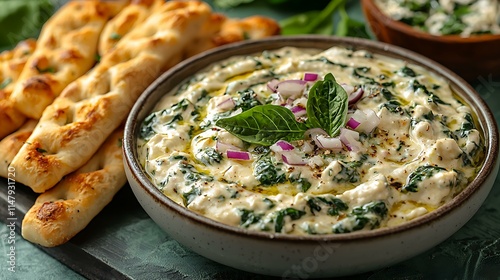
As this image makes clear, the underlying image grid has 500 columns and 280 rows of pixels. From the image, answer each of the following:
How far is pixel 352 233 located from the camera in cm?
326

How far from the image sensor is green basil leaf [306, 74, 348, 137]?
12.7ft

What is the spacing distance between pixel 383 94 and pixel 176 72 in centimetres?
149

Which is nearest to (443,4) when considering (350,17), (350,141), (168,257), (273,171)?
(350,17)

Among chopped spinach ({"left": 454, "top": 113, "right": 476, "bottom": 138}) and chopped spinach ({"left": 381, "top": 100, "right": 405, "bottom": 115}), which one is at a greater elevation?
chopped spinach ({"left": 381, "top": 100, "right": 405, "bottom": 115})

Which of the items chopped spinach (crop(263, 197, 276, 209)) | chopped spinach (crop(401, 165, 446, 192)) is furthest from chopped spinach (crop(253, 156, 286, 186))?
chopped spinach (crop(401, 165, 446, 192))

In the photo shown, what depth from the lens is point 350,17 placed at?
6555mm

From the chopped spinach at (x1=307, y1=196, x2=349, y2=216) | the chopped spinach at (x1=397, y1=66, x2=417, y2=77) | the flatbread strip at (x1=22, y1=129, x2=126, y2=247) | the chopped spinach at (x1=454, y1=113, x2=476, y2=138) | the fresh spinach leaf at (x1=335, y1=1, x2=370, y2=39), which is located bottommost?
the fresh spinach leaf at (x1=335, y1=1, x2=370, y2=39)

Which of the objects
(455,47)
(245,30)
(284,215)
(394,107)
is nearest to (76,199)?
(284,215)

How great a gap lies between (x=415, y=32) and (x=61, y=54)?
2840 mm

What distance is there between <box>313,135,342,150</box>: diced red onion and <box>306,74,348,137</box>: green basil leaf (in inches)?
1.9

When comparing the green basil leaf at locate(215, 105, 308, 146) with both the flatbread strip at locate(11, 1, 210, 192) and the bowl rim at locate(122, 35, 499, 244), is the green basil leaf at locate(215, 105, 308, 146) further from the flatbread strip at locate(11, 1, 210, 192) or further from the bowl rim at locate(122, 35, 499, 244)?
the flatbread strip at locate(11, 1, 210, 192)

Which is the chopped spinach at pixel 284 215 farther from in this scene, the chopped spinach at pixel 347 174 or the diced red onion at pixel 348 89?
the diced red onion at pixel 348 89

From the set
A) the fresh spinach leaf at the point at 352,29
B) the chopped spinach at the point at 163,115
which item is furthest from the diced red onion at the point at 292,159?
the fresh spinach leaf at the point at 352,29

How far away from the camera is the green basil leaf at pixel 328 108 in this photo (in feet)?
12.7
